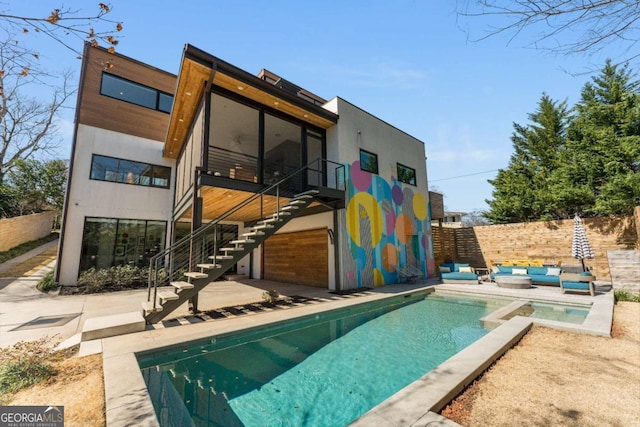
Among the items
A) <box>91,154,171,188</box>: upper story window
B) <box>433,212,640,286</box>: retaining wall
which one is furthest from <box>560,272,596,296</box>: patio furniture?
<box>91,154,171,188</box>: upper story window

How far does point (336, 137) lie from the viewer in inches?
397

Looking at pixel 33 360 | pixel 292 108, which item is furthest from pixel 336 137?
pixel 33 360

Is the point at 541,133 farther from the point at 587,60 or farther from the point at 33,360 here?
the point at 33,360

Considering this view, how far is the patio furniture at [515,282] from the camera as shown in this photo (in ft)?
30.3

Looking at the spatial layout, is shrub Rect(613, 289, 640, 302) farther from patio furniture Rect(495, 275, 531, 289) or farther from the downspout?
the downspout

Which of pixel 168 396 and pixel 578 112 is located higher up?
pixel 578 112

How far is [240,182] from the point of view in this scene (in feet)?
24.6

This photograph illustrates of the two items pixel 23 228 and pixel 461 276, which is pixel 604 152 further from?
pixel 23 228

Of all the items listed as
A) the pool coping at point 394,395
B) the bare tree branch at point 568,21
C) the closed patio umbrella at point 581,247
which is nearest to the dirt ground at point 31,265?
the pool coping at point 394,395

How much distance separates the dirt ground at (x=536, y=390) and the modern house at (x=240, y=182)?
4062mm

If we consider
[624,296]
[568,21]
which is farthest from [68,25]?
[624,296]

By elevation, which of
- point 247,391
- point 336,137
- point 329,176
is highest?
point 336,137

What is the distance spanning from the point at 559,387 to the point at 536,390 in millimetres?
308

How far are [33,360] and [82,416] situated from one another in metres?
1.86
